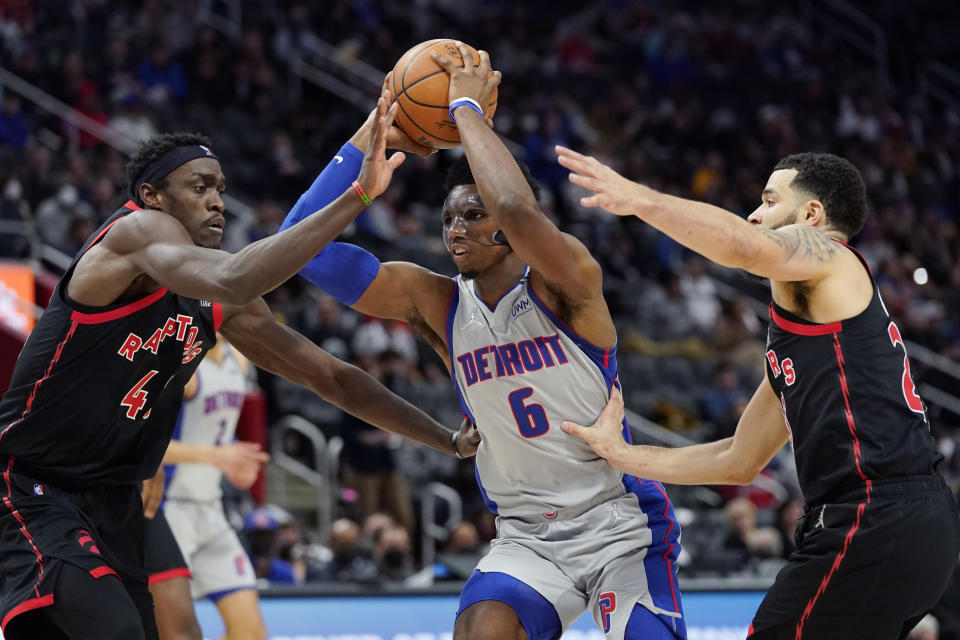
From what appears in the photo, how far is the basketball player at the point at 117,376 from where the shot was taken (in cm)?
412

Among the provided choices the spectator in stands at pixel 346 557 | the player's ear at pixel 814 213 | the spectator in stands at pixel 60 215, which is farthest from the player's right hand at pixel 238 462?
the spectator in stands at pixel 60 215

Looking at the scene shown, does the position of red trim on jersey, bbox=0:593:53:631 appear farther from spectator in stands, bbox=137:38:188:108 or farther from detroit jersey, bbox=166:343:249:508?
spectator in stands, bbox=137:38:188:108

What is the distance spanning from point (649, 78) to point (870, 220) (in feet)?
14.7

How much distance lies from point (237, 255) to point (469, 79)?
3.87 feet

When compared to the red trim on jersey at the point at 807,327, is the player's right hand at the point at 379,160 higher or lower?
higher

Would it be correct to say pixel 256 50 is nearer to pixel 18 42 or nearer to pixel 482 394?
pixel 18 42

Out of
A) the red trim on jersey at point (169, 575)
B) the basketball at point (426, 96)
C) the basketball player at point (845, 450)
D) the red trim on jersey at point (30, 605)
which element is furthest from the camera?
the red trim on jersey at point (169, 575)

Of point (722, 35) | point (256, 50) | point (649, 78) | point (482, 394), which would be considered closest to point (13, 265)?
point (256, 50)

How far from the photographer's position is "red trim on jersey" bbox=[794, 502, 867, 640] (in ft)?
13.2

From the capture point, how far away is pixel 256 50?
16.3 meters

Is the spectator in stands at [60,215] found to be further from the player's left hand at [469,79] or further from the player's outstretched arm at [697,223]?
the player's outstretched arm at [697,223]

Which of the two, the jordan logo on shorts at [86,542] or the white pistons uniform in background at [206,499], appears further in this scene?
the white pistons uniform in background at [206,499]

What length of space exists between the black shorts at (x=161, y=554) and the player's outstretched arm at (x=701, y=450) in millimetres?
2322

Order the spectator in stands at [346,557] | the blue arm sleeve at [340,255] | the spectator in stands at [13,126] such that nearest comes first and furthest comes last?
the blue arm sleeve at [340,255]
the spectator in stands at [346,557]
the spectator in stands at [13,126]
